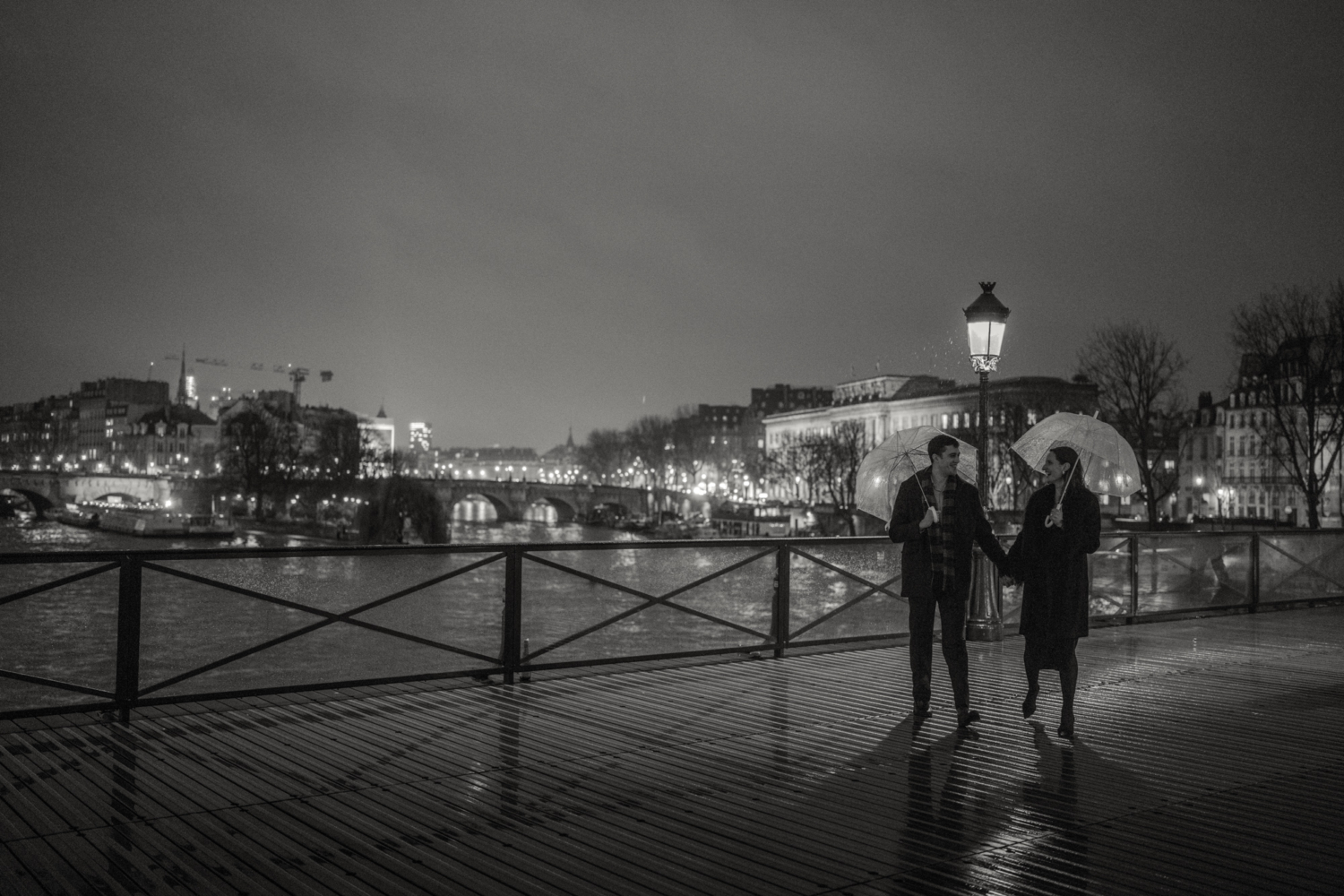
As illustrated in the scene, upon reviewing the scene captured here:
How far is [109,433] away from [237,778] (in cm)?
20696

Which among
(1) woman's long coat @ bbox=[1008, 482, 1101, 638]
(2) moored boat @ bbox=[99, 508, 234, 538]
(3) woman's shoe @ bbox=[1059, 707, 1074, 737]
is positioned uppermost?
(1) woman's long coat @ bbox=[1008, 482, 1101, 638]

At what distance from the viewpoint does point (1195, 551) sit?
16625 mm

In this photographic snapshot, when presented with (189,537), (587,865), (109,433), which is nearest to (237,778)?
(587,865)

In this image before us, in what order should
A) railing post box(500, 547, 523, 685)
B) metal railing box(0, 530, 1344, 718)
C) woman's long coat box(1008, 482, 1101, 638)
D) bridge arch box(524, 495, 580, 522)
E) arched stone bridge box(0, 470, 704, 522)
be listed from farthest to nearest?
1. bridge arch box(524, 495, 580, 522)
2. arched stone bridge box(0, 470, 704, 522)
3. railing post box(500, 547, 523, 685)
4. metal railing box(0, 530, 1344, 718)
5. woman's long coat box(1008, 482, 1101, 638)

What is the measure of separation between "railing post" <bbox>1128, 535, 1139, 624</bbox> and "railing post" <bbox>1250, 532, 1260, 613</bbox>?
2886 millimetres

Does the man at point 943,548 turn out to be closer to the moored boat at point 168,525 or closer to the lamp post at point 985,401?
the lamp post at point 985,401

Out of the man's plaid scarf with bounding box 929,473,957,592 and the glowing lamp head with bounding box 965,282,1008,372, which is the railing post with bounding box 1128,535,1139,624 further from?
the man's plaid scarf with bounding box 929,473,957,592

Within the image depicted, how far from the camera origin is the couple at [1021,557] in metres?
8.30

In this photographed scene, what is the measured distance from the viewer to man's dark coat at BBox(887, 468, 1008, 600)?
8.41 meters

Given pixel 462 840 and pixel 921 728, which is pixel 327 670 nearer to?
pixel 921 728

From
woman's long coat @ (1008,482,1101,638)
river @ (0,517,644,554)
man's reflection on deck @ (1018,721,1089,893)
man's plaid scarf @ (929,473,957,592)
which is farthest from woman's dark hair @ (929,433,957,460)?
river @ (0,517,644,554)

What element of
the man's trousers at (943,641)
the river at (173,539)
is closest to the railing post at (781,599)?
the man's trousers at (943,641)

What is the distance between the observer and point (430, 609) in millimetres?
31781

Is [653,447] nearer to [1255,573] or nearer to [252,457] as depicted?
[252,457]
